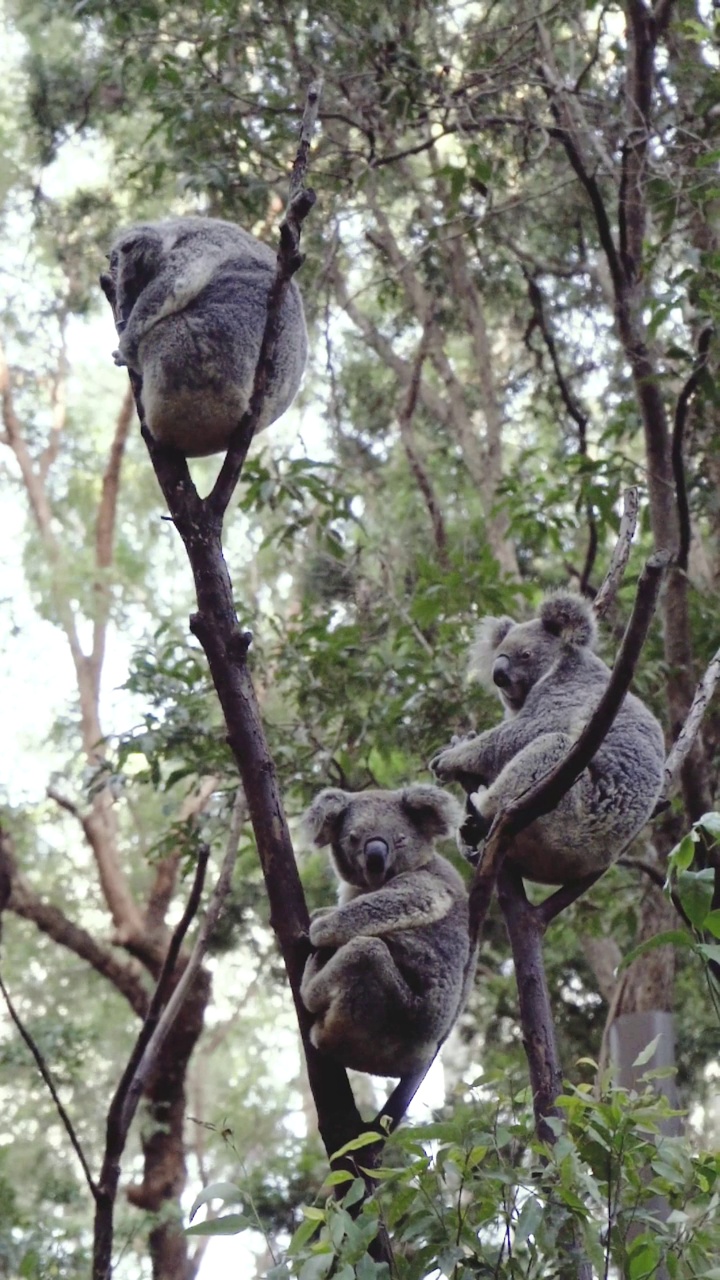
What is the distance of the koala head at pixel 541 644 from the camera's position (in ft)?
13.5

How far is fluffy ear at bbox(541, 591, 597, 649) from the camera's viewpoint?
412cm

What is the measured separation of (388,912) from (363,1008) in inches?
10.1

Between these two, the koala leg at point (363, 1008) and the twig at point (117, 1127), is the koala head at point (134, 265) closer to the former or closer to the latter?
the twig at point (117, 1127)

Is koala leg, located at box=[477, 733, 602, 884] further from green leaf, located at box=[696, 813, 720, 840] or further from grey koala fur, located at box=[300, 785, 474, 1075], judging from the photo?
green leaf, located at box=[696, 813, 720, 840]

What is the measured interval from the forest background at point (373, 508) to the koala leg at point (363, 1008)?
1.16 feet

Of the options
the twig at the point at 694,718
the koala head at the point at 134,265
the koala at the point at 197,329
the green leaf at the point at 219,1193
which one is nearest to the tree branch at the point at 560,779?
the twig at the point at 694,718

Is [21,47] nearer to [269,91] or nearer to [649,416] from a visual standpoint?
[269,91]

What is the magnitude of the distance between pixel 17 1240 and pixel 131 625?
6367mm

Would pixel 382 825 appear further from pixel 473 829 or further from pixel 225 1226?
pixel 225 1226

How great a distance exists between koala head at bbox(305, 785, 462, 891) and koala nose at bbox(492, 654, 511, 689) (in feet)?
2.03

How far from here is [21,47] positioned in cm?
1223

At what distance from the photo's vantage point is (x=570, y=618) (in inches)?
163

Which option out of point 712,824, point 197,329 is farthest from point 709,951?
point 197,329

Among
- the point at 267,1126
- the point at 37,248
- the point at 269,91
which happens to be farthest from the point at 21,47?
the point at 267,1126
